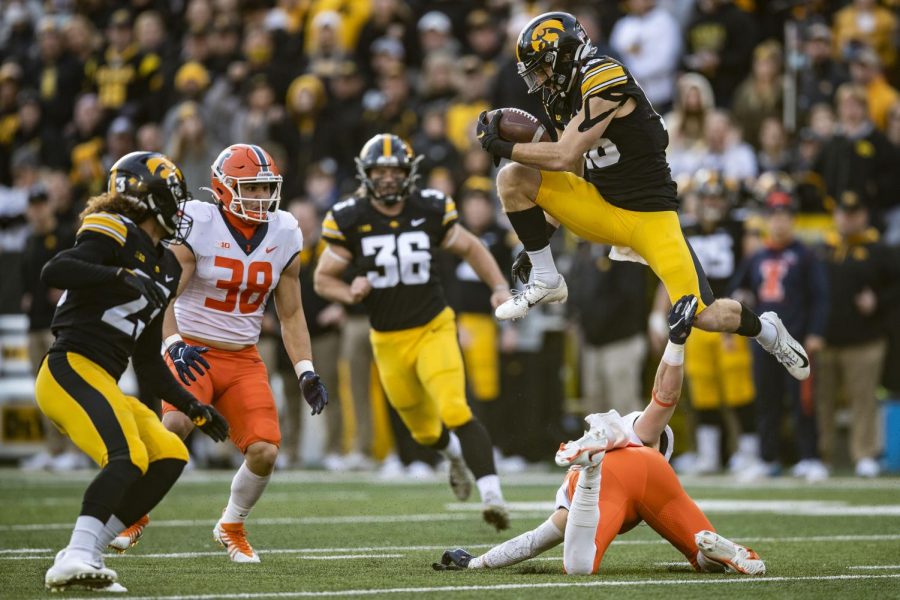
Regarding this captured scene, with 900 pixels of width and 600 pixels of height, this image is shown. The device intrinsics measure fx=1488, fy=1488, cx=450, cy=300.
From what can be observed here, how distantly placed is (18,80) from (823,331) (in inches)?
441

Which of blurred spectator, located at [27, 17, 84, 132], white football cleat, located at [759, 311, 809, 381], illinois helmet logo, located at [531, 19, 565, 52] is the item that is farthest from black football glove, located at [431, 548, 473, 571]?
blurred spectator, located at [27, 17, 84, 132]

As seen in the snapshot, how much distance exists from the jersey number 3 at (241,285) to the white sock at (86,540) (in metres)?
1.82

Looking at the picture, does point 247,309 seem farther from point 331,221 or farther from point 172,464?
point 331,221

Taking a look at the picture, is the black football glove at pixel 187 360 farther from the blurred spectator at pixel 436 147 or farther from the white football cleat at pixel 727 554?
the blurred spectator at pixel 436 147

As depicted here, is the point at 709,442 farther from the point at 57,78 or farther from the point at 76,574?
the point at 57,78

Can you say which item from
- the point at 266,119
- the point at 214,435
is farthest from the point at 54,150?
the point at 214,435

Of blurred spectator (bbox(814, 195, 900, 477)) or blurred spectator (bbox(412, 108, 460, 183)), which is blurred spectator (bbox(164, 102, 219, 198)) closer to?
blurred spectator (bbox(412, 108, 460, 183))

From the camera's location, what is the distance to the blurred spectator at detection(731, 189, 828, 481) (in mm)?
11625

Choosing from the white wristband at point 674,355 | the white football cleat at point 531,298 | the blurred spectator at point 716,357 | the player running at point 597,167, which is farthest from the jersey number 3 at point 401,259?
the blurred spectator at point 716,357

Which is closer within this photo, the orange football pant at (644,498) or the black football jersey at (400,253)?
the orange football pant at (644,498)

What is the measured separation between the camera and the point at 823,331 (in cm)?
1175

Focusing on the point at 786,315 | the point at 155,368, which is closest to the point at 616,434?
the point at 155,368

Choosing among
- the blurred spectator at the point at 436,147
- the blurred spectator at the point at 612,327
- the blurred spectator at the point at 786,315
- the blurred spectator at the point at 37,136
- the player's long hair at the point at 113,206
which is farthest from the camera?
the blurred spectator at the point at 37,136

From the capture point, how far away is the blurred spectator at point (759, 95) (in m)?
13.3
